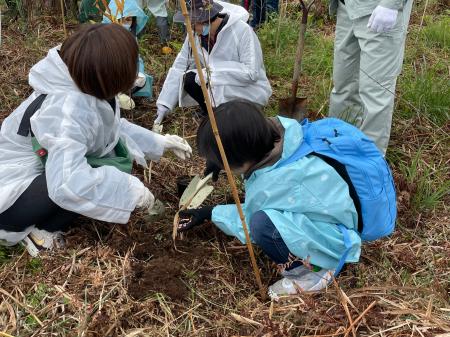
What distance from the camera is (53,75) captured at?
1.96 m

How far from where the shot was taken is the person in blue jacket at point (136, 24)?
3529 mm

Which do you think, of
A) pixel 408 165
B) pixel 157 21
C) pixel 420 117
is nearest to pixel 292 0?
pixel 157 21

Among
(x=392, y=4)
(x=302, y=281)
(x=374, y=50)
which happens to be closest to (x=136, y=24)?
(x=374, y=50)

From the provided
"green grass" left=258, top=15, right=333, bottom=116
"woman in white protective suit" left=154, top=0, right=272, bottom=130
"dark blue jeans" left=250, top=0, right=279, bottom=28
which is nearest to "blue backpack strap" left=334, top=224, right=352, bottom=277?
"woman in white protective suit" left=154, top=0, right=272, bottom=130

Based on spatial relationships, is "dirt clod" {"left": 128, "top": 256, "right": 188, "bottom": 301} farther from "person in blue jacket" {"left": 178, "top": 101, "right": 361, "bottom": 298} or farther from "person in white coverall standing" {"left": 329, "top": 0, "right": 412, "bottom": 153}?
"person in white coverall standing" {"left": 329, "top": 0, "right": 412, "bottom": 153}

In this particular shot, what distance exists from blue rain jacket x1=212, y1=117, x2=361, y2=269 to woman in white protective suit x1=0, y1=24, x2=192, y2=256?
557 millimetres

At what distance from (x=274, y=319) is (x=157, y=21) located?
11.0 feet

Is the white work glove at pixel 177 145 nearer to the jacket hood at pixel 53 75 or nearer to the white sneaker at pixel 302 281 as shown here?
the jacket hood at pixel 53 75

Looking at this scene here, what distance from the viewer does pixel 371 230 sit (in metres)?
2.03

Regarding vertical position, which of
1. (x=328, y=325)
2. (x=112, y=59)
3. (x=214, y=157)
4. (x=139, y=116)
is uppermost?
(x=112, y=59)

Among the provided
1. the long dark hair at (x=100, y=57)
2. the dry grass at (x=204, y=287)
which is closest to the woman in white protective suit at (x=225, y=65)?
the dry grass at (x=204, y=287)

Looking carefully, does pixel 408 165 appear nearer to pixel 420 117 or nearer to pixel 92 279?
pixel 420 117

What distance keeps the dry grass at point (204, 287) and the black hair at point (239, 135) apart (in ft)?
1.73

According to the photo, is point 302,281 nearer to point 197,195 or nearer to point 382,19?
point 197,195
